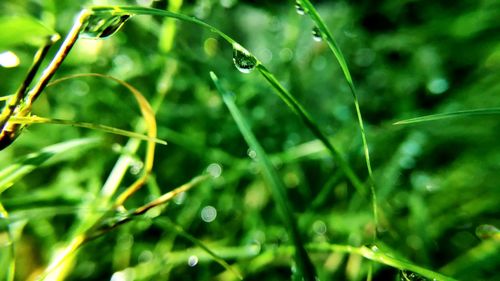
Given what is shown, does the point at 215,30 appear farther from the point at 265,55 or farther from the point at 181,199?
the point at 265,55

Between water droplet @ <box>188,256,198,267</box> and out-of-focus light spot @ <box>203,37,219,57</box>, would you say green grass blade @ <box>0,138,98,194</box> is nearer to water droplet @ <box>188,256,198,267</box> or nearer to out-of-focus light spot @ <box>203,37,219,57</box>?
water droplet @ <box>188,256,198,267</box>

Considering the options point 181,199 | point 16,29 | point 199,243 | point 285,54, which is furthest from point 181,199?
point 16,29

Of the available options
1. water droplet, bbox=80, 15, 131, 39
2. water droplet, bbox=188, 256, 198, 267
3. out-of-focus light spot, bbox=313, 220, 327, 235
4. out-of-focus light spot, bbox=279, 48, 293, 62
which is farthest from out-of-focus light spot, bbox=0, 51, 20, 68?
out-of-focus light spot, bbox=279, 48, 293, 62

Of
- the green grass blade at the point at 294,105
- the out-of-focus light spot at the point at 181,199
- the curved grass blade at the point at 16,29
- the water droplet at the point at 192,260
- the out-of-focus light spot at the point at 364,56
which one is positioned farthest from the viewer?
the out-of-focus light spot at the point at 364,56

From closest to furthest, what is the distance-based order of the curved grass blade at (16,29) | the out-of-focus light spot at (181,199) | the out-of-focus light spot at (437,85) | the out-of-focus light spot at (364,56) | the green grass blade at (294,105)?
the curved grass blade at (16,29), the green grass blade at (294,105), the out-of-focus light spot at (181,199), the out-of-focus light spot at (437,85), the out-of-focus light spot at (364,56)

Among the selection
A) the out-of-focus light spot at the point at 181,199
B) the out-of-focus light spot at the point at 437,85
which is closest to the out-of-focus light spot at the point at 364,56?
the out-of-focus light spot at the point at 437,85

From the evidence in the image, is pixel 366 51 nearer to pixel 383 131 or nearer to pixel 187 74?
pixel 383 131

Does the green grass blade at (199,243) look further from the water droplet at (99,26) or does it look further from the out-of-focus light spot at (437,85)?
the out-of-focus light spot at (437,85)
